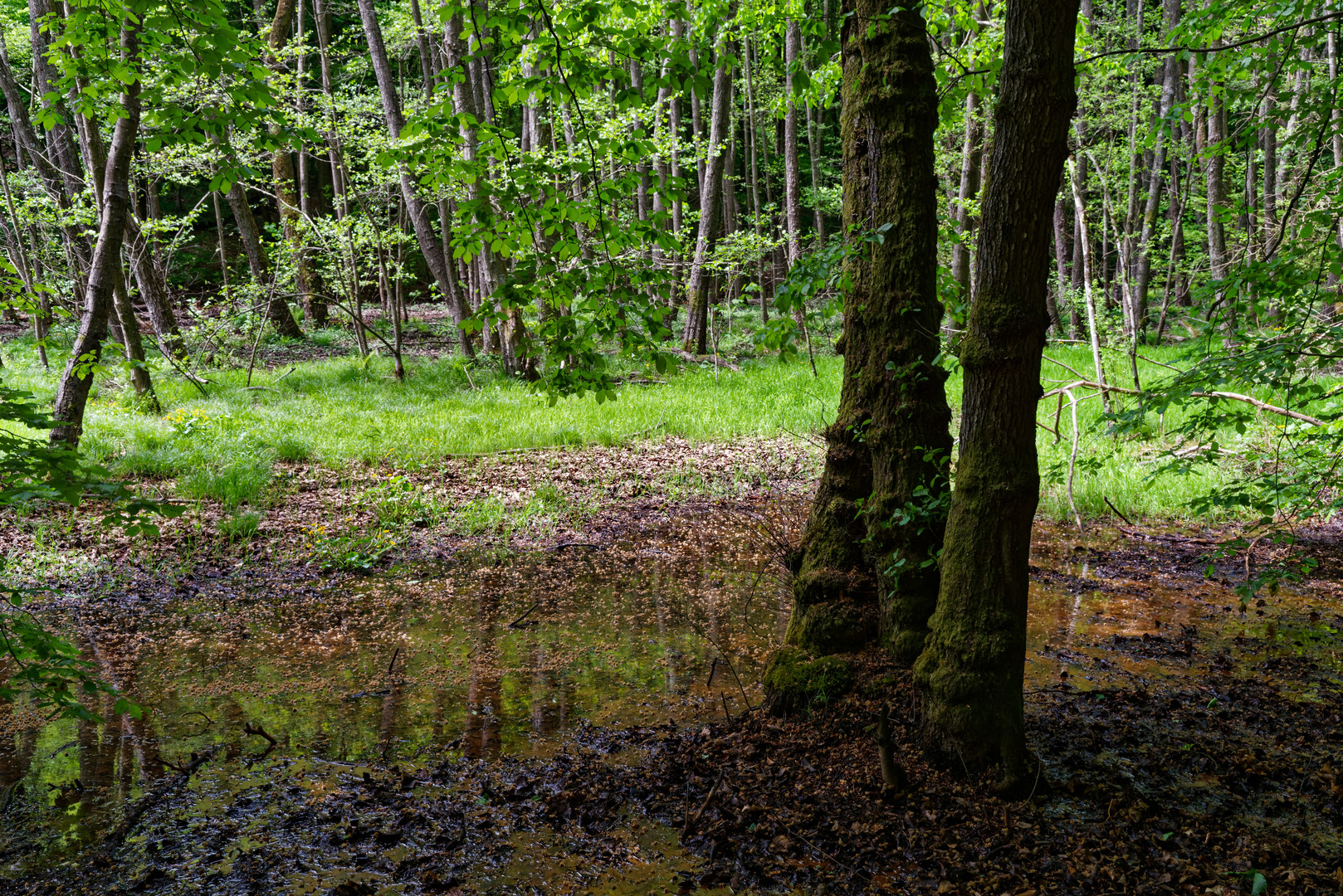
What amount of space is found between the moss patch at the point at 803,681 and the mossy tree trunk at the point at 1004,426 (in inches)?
22.0

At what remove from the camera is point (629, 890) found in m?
2.80

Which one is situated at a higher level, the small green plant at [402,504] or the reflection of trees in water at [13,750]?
the small green plant at [402,504]

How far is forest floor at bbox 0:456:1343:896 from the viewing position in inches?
110

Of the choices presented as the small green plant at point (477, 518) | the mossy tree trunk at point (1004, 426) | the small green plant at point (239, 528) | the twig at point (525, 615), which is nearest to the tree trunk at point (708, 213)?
the small green plant at point (477, 518)

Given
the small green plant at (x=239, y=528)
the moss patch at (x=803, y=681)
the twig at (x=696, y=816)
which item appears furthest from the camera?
the small green plant at (x=239, y=528)

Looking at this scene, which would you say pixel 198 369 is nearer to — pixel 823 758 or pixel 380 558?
pixel 380 558

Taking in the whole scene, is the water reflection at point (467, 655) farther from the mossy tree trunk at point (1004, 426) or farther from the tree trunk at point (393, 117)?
the tree trunk at point (393, 117)

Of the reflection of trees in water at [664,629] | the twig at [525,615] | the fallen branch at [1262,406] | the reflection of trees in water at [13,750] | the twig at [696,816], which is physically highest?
the fallen branch at [1262,406]

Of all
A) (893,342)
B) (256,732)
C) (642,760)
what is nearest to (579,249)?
(893,342)

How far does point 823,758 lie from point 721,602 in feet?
8.74

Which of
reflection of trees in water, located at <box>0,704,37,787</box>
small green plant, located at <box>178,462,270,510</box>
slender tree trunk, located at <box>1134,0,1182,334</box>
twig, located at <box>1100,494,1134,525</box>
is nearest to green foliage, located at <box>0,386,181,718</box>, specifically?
reflection of trees in water, located at <box>0,704,37,787</box>

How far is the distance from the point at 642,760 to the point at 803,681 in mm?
849

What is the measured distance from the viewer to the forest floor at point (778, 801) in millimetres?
2795

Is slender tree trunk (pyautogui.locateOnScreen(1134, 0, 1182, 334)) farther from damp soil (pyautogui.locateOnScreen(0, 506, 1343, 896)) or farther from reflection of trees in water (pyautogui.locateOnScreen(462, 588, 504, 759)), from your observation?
reflection of trees in water (pyautogui.locateOnScreen(462, 588, 504, 759))
